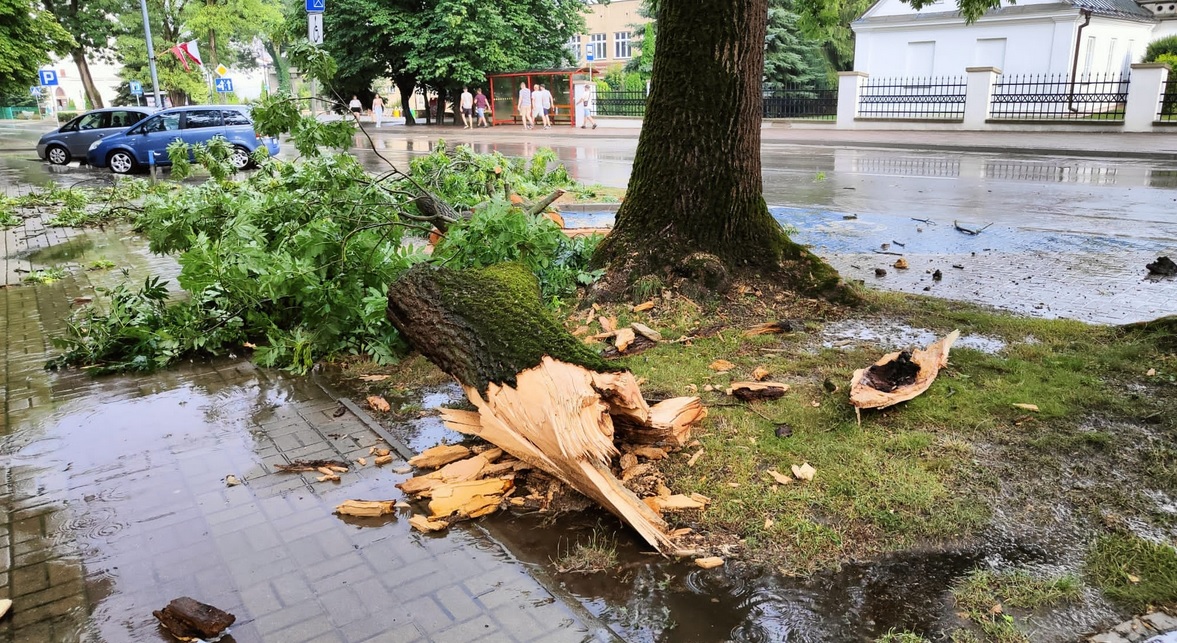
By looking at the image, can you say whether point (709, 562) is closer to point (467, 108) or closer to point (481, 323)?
point (481, 323)

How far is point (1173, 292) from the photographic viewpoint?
7.08 metres

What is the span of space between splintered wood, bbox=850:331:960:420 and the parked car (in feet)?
81.9

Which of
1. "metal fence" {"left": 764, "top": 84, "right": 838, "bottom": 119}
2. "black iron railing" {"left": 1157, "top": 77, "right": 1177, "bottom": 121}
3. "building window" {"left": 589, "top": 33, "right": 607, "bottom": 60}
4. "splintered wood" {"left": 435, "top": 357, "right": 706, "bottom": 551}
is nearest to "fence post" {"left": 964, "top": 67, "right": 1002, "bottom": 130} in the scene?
"black iron railing" {"left": 1157, "top": 77, "right": 1177, "bottom": 121}

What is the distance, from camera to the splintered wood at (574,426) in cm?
349

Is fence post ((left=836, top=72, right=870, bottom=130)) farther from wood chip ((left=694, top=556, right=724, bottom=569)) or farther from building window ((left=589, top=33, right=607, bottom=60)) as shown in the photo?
building window ((left=589, top=33, right=607, bottom=60))

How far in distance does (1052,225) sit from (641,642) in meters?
10.0

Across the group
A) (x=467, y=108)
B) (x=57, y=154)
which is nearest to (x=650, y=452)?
(x=57, y=154)

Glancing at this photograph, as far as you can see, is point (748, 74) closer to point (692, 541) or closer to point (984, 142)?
point (692, 541)

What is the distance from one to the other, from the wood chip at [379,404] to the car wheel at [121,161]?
2009cm

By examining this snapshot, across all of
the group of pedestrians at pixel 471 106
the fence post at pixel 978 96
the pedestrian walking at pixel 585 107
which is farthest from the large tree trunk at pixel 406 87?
the fence post at pixel 978 96

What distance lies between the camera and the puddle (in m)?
5.51

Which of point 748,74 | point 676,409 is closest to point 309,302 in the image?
point 676,409

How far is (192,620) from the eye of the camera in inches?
113

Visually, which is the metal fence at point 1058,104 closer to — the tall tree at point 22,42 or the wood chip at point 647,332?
the wood chip at point 647,332
